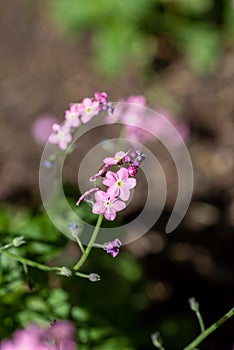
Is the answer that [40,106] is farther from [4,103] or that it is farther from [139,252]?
[139,252]

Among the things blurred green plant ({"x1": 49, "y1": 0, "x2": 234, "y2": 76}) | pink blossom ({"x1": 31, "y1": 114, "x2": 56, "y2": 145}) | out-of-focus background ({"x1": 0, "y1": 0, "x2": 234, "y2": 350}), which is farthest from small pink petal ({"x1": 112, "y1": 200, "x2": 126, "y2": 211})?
blurred green plant ({"x1": 49, "y1": 0, "x2": 234, "y2": 76})

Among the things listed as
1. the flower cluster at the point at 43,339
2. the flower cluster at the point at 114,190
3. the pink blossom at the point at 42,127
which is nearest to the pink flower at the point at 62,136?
the flower cluster at the point at 114,190

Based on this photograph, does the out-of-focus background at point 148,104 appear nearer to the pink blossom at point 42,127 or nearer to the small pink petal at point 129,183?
the pink blossom at point 42,127

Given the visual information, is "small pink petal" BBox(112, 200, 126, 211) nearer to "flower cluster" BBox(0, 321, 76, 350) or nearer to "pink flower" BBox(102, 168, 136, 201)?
"pink flower" BBox(102, 168, 136, 201)

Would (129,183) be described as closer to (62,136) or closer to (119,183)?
(119,183)

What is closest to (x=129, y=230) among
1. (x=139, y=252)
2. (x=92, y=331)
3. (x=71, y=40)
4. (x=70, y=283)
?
(x=139, y=252)

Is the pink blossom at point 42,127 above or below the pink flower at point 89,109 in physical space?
above
